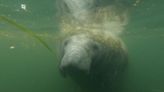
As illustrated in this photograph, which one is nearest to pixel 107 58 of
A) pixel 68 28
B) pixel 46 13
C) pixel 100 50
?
pixel 100 50

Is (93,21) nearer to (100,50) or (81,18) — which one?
(81,18)

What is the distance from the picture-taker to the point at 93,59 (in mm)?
9117

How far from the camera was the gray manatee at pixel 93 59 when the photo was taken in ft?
25.4

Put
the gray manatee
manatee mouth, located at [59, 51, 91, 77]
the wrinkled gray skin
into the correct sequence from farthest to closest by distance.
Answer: the gray manatee, the wrinkled gray skin, manatee mouth, located at [59, 51, 91, 77]

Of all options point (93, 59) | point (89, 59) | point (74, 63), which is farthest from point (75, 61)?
point (93, 59)

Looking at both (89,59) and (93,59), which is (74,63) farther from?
(93,59)

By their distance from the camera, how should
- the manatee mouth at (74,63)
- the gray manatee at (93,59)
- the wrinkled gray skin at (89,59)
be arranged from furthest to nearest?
the gray manatee at (93,59), the wrinkled gray skin at (89,59), the manatee mouth at (74,63)

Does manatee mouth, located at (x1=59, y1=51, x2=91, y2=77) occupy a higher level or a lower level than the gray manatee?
lower

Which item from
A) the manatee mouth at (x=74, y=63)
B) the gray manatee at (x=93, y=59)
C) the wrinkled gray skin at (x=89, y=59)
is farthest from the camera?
the gray manatee at (x=93, y=59)

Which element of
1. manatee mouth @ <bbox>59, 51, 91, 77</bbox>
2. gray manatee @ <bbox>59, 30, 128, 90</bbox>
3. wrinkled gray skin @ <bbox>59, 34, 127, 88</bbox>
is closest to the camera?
manatee mouth @ <bbox>59, 51, 91, 77</bbox>

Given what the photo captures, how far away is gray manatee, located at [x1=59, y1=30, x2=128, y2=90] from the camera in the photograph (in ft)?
25.4

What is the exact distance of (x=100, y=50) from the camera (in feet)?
31.2

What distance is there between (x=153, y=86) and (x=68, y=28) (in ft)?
21.0

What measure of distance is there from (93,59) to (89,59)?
0.93m
